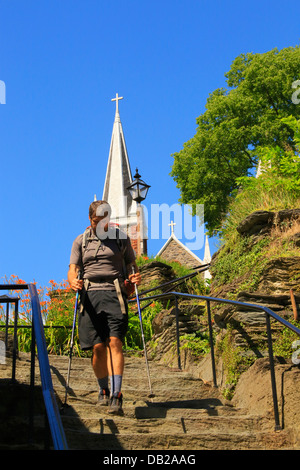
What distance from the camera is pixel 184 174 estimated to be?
84.5 feet

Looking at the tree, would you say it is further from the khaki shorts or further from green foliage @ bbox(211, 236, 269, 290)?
the khaki shorts

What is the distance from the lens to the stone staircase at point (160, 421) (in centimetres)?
463

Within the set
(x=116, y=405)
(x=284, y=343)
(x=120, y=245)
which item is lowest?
(x=116, y=405)

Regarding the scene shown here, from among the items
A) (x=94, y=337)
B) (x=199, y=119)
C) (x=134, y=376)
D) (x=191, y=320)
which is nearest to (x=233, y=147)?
(x=199, y=119)

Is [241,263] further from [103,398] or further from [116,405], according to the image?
[116,405]

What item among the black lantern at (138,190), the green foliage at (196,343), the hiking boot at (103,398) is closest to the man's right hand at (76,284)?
the hiking boot at (103,398)

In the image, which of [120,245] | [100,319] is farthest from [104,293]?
[120,245]

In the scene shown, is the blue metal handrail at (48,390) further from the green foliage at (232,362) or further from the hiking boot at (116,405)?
the green foliage at (232,362)

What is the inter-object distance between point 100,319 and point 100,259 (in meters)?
0.56

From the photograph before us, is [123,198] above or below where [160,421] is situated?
above

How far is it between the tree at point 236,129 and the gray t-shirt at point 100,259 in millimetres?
18411

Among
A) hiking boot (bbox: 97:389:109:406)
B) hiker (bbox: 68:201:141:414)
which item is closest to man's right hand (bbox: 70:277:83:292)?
hiker (bbox: 68:201:141:414)

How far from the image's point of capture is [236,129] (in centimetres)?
2439
